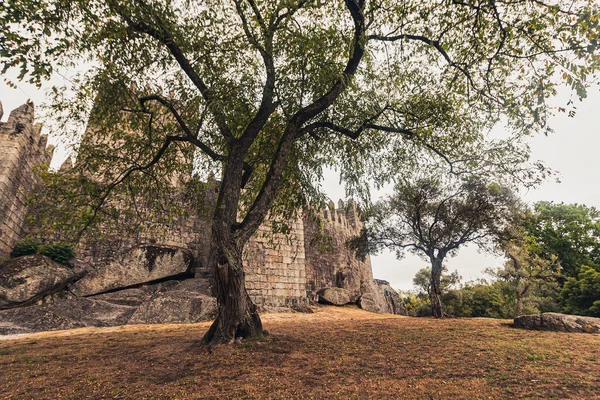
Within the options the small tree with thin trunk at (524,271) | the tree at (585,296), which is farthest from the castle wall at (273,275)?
the tree at (585,296)

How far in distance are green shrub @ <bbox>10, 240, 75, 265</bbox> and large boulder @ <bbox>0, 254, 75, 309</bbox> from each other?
25.6 inches

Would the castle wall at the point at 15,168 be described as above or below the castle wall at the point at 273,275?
above

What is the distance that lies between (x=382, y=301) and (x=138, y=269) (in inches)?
732

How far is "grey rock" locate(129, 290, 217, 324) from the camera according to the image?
10.5 metres

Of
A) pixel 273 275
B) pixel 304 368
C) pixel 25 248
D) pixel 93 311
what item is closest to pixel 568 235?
pixel 273 275

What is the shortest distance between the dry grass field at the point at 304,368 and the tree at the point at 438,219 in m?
9.24

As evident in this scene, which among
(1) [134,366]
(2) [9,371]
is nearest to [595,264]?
(1) [134,366]

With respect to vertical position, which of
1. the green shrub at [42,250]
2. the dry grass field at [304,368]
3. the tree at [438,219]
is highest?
the tree at [438,219]

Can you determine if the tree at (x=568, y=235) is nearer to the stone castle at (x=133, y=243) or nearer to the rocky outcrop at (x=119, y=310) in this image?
the stone castle at (x=133, y=243)

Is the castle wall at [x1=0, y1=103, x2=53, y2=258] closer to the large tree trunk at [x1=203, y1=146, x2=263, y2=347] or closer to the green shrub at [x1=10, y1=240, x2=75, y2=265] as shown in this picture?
the green shrub at [x1=10, y1=240, x2=75, y2=265]

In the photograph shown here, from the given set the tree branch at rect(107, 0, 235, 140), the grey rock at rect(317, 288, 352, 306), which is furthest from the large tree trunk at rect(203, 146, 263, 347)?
the grey rock at rect(317, 288, 352, 306)

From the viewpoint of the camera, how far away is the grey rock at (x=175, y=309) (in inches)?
412

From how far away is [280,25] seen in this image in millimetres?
7246

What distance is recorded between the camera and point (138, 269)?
13078 mm
